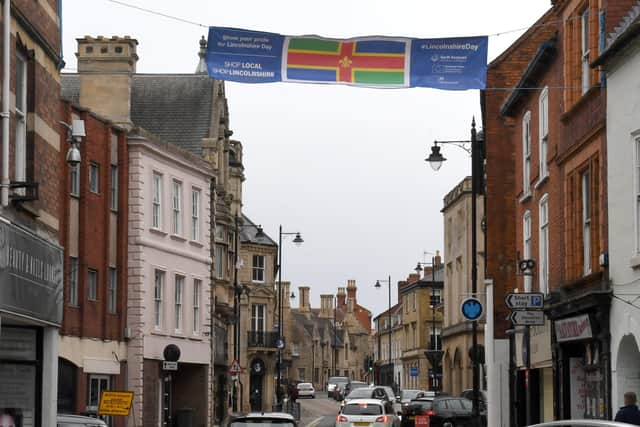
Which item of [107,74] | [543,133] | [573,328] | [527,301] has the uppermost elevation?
[107,74]

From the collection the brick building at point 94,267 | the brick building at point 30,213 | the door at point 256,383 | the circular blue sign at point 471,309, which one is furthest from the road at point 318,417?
the brick building at point 30,213

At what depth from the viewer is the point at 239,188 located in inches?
2557

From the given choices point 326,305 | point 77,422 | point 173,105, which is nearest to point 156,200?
point 173,105

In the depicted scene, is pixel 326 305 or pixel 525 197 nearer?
pixel 525 197

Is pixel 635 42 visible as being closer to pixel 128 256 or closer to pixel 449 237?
pixel 128 256

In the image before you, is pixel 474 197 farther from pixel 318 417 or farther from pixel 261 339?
pixel 261 339

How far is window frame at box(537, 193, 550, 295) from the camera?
3036 centimetres

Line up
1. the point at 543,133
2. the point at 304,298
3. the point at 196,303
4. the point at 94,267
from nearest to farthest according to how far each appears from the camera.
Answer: the point at 543,133 → the point at 94,267 → the point at 196,303 → the point at 304,298

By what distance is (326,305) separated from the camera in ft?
605

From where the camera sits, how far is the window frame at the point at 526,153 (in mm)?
33000

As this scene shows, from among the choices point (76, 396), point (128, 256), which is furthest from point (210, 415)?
point (76, 396)

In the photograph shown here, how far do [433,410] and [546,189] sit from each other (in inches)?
539

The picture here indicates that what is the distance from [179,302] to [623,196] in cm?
2664

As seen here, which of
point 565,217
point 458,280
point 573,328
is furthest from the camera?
point 458,280
